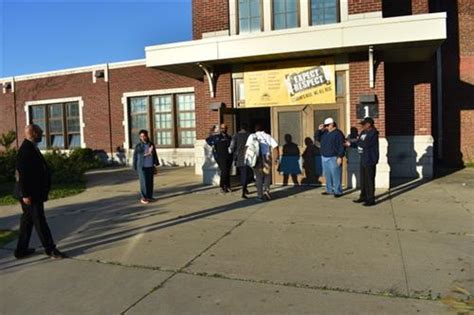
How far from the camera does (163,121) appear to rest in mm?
20094

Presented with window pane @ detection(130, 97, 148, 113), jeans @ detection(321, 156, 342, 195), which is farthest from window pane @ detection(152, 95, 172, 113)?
jeans @ detection(321, 156, 342, 195)

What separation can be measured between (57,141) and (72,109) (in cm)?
219

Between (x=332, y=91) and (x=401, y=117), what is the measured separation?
3.21m

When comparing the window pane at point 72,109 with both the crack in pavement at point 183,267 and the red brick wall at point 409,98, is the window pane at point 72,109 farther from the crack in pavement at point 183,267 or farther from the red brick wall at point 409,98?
the crack in pavement at point 183,267

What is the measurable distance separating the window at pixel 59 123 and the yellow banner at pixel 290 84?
1377cm

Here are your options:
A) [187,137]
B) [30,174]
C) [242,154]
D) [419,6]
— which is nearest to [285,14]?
[419,6]

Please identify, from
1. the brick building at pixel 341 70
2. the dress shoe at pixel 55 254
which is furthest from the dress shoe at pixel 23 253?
the brick building at pixel 341 70

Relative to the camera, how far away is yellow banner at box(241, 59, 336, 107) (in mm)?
10922

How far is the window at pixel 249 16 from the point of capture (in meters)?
11.8

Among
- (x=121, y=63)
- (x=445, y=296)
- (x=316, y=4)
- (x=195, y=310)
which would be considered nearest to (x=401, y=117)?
(x=316, y=4)

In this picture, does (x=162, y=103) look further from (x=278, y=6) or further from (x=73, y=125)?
(x=278, y=6)

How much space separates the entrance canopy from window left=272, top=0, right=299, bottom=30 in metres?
1.20

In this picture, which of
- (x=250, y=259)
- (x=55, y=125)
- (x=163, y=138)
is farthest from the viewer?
(x=55, y=125)

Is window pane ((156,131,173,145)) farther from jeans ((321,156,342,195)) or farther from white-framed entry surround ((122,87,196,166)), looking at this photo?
jeans ((321,156,342,195))
